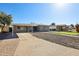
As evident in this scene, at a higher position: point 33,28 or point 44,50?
point 33,28

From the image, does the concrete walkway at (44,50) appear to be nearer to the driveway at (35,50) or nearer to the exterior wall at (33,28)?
the driveway at (35,50)

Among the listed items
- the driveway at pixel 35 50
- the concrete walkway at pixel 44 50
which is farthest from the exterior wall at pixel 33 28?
the concrete walkway at pixel 44 50

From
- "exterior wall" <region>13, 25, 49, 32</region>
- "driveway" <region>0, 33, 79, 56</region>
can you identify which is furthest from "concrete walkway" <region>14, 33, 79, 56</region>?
"exterior wall" <region>13, 25, 49, 32</region>

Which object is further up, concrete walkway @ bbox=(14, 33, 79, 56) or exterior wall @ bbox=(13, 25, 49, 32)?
exterior wall @ bbox=(13, 25, 49, 32)

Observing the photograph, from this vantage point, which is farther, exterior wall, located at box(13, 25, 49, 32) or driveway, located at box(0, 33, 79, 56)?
exterior wall, located at box(13, 25, 49, 32)

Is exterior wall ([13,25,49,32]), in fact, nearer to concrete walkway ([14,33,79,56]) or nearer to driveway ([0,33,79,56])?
driveway ([0,33,79,56])

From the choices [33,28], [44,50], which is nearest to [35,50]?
[44,50]

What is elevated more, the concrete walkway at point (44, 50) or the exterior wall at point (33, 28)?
the exterior wall at point (33, 28)

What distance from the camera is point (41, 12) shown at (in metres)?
7.78

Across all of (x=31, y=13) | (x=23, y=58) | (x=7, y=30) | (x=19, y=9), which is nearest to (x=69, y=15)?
(x=31, y=13)

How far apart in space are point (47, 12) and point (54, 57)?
2951 millimetres

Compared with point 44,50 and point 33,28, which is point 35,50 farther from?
point 33,28

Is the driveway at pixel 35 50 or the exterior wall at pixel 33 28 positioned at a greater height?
the exterior wall at pixel 33 28

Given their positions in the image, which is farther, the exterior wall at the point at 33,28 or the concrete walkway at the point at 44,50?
the exterior wall at the point at 33,28
